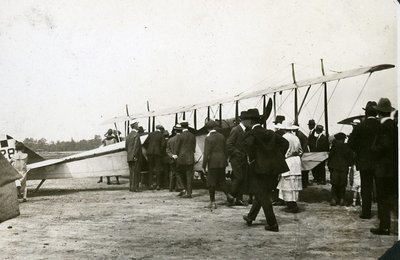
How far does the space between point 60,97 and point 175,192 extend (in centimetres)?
304

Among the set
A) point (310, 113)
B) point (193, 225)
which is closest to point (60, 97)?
point (193, 225)

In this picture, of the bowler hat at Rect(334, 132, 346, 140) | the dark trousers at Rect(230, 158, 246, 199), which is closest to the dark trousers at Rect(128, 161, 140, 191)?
the dark trousers at Rect(230, 158, 246, 199)

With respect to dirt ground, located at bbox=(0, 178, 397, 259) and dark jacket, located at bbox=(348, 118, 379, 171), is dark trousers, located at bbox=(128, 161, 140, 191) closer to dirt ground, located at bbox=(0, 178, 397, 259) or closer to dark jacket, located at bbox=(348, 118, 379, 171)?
dirt ground, located at bbox=(0, 178, 397, 259)

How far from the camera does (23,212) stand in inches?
235

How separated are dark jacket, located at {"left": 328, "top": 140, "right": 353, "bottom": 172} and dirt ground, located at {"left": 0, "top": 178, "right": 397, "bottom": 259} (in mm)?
546

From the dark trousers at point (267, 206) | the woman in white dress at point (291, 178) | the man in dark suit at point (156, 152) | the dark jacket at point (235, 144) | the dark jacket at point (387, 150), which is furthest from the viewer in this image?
the man in dark suit at point (156, 152)

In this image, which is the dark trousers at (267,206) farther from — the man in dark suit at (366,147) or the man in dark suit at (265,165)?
the man in dark suit at (366,147)

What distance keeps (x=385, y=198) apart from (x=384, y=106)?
2.93 ft

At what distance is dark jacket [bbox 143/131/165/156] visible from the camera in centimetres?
842

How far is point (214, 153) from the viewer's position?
634 cm

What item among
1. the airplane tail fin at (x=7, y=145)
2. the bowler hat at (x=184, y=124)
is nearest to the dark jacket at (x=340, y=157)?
the bowler hat at (x=184, y=124)

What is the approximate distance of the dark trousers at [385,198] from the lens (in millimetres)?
4317

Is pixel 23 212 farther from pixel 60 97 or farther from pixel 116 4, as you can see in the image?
pixel 116 4

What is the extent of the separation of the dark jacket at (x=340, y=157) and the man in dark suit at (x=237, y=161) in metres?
1.18
